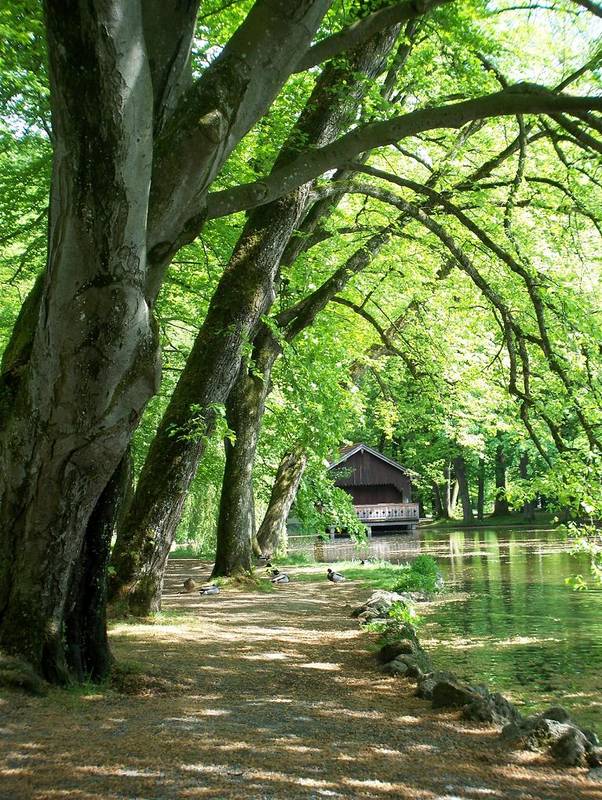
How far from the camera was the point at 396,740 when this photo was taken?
490 cm

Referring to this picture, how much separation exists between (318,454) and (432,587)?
11.8 feet

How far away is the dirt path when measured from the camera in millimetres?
3721

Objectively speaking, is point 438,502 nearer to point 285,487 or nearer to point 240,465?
point 285,487

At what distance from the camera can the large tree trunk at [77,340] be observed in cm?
388

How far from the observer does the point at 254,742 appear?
14.9 ft

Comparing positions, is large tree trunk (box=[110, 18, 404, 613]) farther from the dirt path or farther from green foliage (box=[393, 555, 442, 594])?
green foliage (box=[393, 555, 442, 594])

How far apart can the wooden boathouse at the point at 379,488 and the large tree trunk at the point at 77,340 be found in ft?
134

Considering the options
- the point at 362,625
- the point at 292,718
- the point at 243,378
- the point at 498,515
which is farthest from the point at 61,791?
the point at 498,515

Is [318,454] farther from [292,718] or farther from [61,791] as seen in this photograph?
[61,791]

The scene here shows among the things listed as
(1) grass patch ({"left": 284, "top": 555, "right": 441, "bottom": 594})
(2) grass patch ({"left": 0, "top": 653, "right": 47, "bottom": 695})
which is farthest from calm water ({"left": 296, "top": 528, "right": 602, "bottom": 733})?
(2) grass patch ({"left": 0, "top": 653, "right": 47, "bottom": 695})

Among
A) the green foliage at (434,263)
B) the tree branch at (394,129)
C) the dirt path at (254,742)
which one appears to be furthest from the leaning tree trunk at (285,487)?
the tree branch at (394,129)

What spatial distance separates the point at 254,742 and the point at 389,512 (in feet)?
142

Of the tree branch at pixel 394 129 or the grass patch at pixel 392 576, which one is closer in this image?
the tree branch at pixel 394 129

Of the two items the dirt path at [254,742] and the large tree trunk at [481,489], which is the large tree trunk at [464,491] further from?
the dirt path at [254,742]
